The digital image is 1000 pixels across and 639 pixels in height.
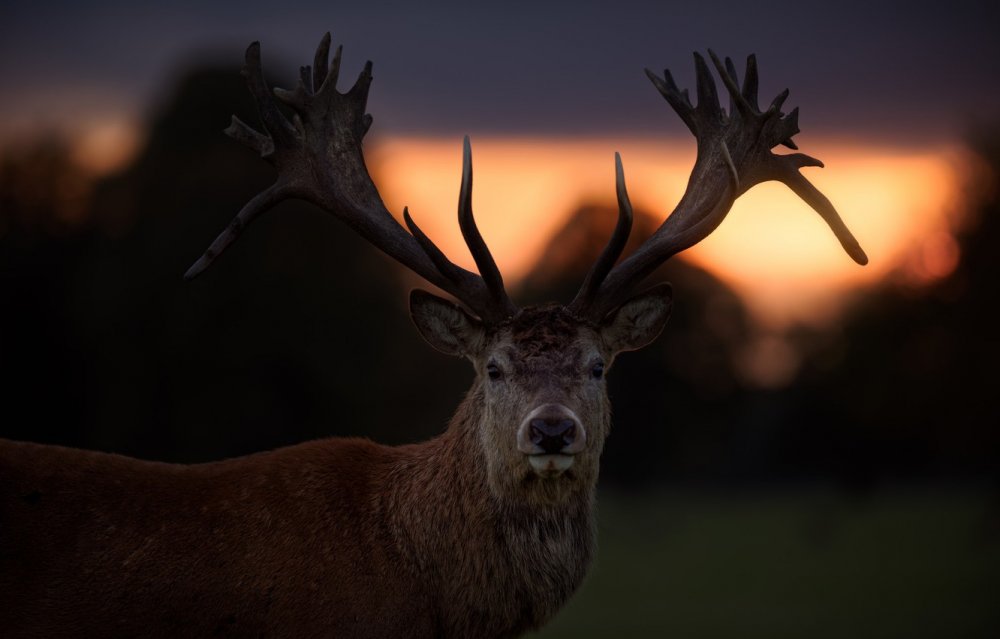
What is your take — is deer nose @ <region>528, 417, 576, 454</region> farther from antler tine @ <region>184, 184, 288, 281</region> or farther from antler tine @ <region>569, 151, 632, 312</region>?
antler tine @ <region>184, 184, 288, 281</region>

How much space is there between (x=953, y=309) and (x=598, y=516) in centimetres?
2550

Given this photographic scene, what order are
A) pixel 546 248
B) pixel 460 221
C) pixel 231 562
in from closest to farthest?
pixel 231 562, pixel 460 221, pixel 546 248

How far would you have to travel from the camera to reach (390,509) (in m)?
7.74

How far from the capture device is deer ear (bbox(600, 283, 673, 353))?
8289 mm

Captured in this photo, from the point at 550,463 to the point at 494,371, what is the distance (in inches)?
34.8

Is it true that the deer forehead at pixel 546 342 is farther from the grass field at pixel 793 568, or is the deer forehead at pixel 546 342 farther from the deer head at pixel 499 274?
the grass field at pixel 793 568

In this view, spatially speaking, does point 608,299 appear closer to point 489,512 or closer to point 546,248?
point 489,512

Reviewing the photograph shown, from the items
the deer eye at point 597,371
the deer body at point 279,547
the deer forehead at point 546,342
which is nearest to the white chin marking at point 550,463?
the deer body at point 279,547

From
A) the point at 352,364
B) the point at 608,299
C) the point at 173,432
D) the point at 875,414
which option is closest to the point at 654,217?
the point at 875,414

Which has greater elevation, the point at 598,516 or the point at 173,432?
the point at 598,516

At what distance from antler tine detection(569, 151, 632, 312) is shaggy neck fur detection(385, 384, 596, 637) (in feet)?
3.83

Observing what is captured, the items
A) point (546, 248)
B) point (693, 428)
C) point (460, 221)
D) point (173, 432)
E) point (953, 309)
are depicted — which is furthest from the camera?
point (693, 428)

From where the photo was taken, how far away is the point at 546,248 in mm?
40906

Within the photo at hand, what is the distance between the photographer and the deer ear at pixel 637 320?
27.2 ft
